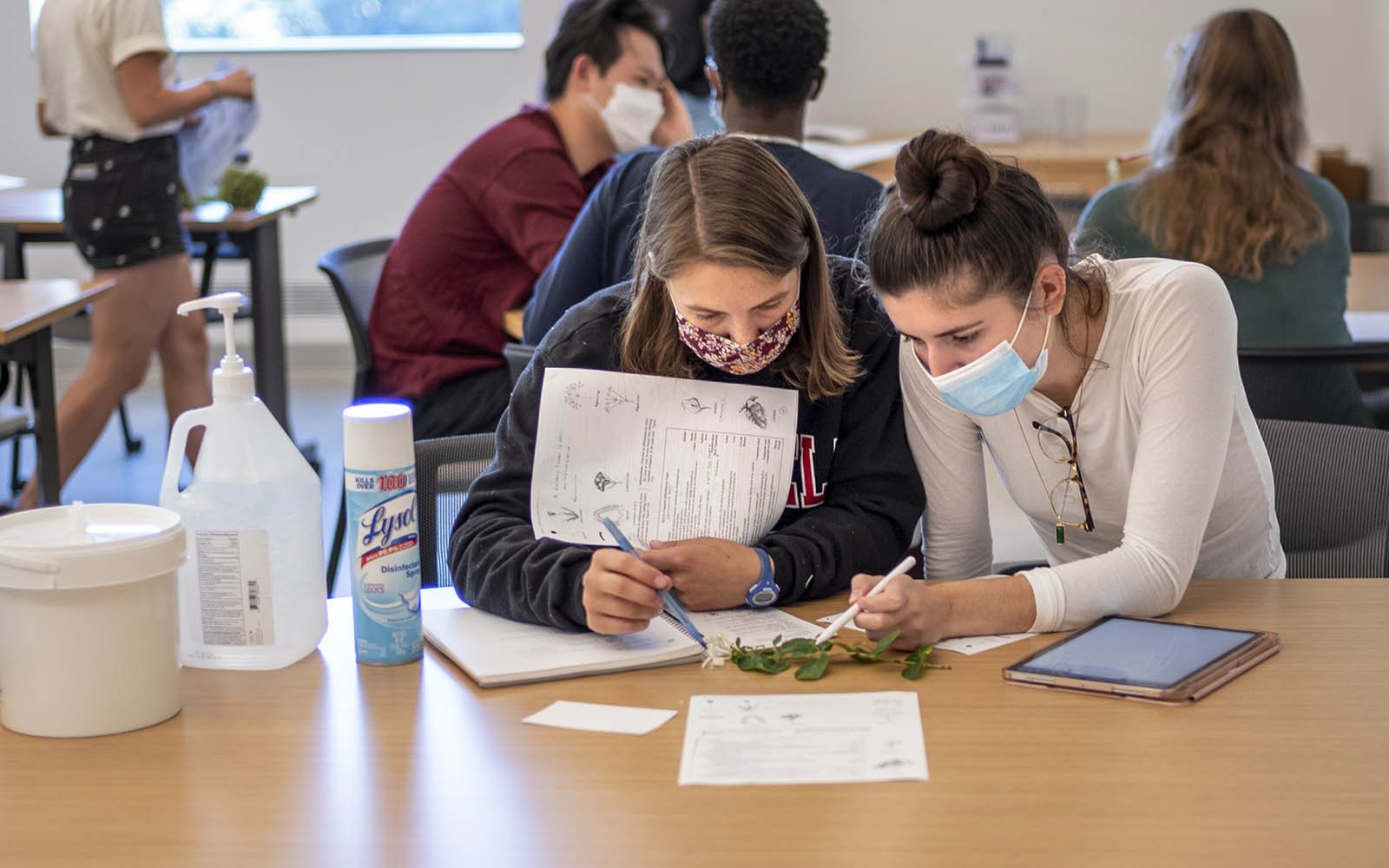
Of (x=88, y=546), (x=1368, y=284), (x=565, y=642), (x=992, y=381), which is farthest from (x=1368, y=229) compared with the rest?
(x=88, y=546)

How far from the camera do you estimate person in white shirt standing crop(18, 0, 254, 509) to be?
3.34 metres

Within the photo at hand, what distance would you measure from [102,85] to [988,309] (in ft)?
8.90

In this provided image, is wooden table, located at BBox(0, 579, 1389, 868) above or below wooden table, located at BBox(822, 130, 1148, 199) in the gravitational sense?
below

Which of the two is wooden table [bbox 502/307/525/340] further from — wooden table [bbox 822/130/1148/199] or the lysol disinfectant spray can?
wooden table [bbox 822/130/1148/199]

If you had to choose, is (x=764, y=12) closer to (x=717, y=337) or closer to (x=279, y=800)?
(x=717, y=337)

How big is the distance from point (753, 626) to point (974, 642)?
8.3 inches

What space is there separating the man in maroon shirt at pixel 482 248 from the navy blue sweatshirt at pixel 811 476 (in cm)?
124

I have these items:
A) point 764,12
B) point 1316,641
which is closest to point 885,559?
point 1316,641

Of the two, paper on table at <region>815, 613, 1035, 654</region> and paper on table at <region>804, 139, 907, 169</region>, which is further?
paper on table at <region>804, 139, 907, 169</region>

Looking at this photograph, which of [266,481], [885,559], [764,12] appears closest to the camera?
[266,481]

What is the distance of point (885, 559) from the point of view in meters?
1.52

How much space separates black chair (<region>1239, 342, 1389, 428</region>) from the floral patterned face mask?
39.6 inches

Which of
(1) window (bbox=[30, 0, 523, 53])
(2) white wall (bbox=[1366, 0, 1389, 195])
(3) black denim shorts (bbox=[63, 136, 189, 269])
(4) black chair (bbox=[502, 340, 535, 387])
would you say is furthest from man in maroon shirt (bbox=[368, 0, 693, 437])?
(2) white wall (bbox=[1366, 0, 1389, 195])

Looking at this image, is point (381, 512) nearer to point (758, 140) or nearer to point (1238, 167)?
point (758, 140)
